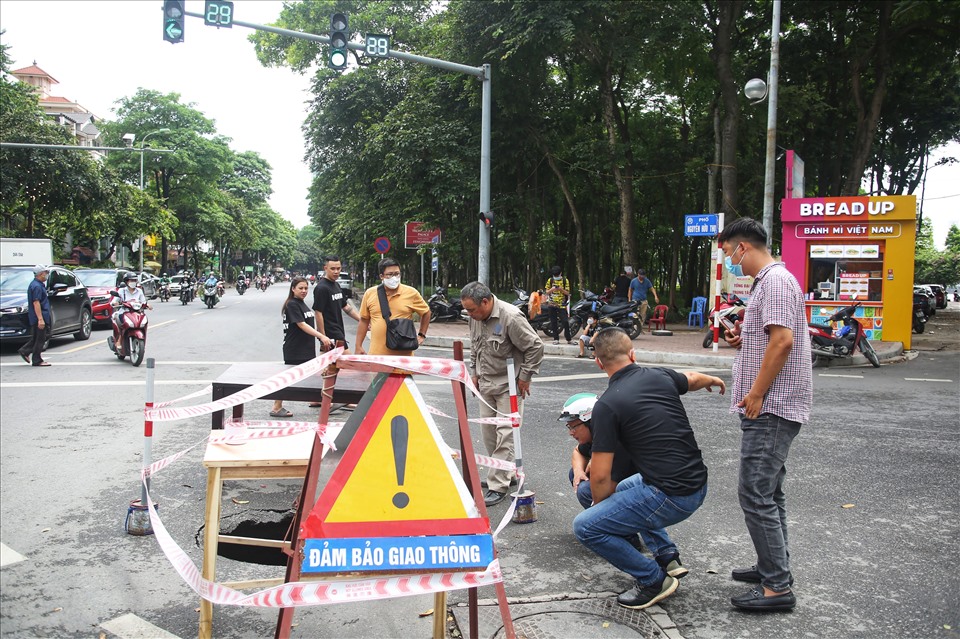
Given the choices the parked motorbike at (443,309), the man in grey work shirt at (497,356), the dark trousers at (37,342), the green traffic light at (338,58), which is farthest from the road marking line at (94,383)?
the parked motorbike at (443,309)

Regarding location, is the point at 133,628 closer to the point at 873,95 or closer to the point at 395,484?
the point at 395,484

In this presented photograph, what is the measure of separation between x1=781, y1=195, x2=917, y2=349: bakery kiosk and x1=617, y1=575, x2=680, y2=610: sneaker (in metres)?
15.0

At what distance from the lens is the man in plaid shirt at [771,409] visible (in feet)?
12.1

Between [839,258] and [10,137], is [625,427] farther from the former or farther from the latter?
[10,137]

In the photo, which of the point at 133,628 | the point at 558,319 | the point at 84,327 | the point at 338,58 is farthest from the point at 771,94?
the point at 84,327

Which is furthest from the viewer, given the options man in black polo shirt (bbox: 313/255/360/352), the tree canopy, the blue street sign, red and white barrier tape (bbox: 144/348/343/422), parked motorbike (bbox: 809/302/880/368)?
the tree canopy

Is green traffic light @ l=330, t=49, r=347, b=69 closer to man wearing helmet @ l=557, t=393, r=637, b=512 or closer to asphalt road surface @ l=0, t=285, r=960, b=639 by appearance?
asphalt road surface @ l=0, t=285, r=960, b=639

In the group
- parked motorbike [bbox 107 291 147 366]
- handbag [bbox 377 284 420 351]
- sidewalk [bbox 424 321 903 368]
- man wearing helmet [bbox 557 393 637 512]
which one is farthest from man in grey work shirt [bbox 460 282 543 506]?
parked motorbike [bbox 107 291 147 366]

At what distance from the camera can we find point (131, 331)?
1259 centimetres

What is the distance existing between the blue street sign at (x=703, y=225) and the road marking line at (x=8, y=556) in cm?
1367

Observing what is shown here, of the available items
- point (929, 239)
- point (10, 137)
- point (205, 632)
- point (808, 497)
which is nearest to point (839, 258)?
point (808, 497)

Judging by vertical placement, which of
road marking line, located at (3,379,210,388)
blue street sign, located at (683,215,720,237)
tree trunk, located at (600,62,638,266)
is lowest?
road marking line, located at (3,379,210,388)

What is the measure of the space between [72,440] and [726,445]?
20.7 feet

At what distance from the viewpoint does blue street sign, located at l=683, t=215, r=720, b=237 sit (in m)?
15.5
